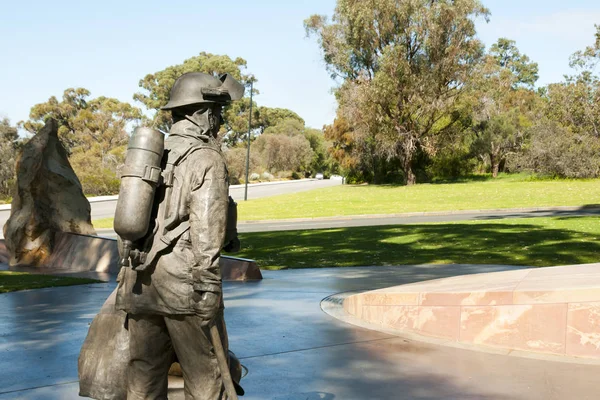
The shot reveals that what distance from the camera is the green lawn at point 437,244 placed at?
1290cm

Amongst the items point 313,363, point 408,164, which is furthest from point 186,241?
point 408,164

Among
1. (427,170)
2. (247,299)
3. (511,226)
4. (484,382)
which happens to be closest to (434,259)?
(247,299)

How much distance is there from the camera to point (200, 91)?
12.9 ft

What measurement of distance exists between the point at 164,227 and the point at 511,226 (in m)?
16.4

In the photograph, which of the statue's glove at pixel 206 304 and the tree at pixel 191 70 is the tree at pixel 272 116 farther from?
the statue's glove at pixel 206 304

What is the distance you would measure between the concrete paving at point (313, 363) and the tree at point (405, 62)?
130 ft

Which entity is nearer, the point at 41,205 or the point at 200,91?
the point at 200,91

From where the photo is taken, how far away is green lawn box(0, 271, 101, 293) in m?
10.2

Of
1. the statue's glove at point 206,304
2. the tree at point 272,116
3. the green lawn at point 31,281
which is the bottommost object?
the green lawn at point 31,281

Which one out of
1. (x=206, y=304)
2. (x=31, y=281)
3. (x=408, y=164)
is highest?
(x=408, y=164)

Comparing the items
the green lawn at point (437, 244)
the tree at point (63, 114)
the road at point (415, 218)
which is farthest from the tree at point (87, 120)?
the green lawn at point (437, 244)

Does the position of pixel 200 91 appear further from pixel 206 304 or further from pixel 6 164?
pixel 6 164

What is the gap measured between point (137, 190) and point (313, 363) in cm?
261

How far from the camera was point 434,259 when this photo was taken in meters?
13.0
